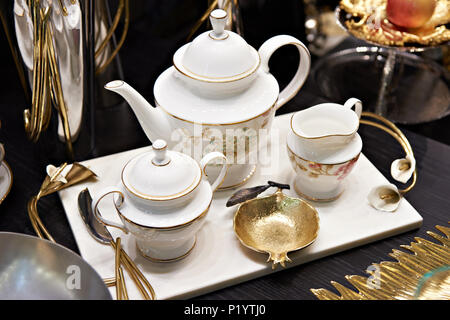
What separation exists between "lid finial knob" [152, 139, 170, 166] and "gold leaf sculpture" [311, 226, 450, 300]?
8.6 inches

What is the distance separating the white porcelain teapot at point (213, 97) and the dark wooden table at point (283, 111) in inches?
6.2

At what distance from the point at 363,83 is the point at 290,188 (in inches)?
14.1

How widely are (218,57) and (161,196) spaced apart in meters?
0.18

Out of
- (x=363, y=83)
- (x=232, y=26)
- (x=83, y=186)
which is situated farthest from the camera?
(x=363, y=83)

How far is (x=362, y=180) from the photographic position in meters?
0.76

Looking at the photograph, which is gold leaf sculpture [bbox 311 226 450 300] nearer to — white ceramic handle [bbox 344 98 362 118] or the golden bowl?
the golden bowl

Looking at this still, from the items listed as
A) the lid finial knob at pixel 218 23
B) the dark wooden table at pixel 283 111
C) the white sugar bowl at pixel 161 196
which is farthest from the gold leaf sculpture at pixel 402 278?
the lid finial knob at pixel 218 23

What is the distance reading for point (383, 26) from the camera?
0.90 m

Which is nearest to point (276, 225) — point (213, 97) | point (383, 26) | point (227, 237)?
point (227, 237)

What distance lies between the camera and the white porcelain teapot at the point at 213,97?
660mm

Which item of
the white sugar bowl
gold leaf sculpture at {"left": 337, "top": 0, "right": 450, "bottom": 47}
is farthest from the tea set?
A: gold leaf sculpture at {"left": 337, "top": 0, "right": 450, "bottom": 47}

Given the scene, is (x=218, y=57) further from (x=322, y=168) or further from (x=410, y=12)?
(x=410, y=12)

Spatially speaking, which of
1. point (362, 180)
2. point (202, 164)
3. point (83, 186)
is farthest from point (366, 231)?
point (83, 186)
